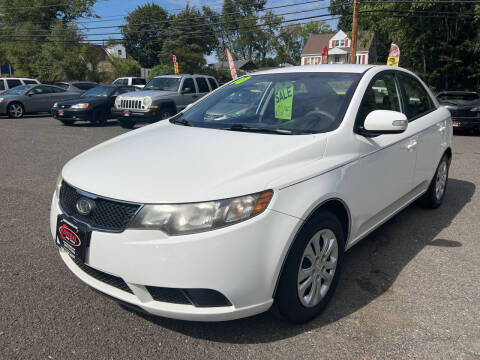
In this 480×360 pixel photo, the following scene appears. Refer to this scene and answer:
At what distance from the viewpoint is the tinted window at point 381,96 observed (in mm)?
3229

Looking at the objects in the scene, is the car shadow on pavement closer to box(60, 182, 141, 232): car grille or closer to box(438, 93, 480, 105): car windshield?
box(60, 182, 141, 232): car grille

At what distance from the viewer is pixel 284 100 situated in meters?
3.33

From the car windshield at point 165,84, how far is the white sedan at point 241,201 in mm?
10312

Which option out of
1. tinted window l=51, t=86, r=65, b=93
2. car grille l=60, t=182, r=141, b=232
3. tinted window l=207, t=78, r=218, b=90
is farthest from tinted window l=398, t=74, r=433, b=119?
tinted window l=51, t=86, r=65, b=93

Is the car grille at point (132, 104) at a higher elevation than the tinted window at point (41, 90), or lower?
lower

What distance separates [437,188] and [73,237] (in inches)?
164

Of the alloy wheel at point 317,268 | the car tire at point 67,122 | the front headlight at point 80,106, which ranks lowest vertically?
the car tire at point 67,122

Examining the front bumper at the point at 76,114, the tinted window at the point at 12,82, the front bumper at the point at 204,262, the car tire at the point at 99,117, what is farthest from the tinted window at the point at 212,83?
the front bumper at the point at 204,262

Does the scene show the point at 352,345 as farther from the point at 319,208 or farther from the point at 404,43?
the point at 404,43

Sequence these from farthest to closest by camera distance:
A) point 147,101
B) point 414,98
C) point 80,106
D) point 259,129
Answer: point 80,106 → point 147,101 → point 414,98 → point 259,129

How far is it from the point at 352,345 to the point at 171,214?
137cm

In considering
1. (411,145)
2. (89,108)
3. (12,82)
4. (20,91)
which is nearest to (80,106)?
(89,108)

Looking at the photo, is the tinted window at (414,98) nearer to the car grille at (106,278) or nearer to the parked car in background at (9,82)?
the car grille at (106,278)

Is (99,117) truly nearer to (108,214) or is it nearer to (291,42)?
(108,214)
